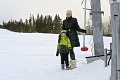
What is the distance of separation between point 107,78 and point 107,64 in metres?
1.51

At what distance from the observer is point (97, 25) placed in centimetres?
982

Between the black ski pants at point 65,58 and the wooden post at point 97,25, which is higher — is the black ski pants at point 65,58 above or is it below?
below

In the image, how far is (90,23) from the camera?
10211mm

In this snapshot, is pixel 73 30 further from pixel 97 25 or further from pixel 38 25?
pixel 38 25

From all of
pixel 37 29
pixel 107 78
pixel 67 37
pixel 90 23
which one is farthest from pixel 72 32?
pixel 37 29

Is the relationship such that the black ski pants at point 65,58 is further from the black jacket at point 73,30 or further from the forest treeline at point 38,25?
the forest treeline at point 38,25

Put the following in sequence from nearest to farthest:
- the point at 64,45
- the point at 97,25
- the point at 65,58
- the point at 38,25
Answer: the point at 64,45, the point at 65,58, the point at 97,25, the point at 38,25

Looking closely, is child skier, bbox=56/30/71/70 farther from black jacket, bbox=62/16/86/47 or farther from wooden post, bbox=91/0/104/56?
wooden post, bbox=91/0/104/56

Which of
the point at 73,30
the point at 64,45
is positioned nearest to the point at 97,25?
the point at 73,30

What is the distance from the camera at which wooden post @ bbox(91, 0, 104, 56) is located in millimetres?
9695

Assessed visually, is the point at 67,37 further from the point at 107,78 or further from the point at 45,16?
the point at 45,16

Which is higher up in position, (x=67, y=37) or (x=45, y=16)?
(x=45, y=16)

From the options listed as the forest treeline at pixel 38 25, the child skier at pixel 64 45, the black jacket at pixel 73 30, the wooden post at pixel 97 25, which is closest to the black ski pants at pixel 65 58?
the child skier at pixel 64 45

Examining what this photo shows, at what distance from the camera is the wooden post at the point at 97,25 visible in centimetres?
970
